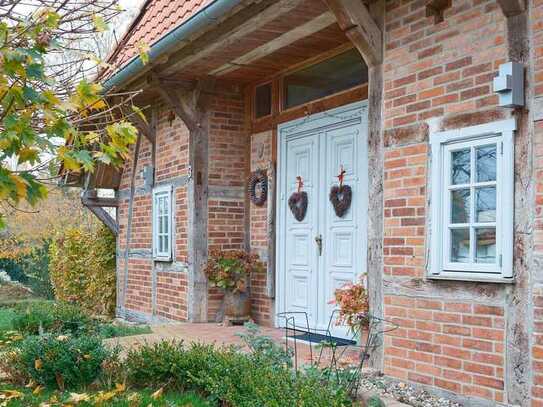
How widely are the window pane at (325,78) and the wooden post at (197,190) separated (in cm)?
118

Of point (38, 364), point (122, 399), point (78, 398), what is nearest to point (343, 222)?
point (122, 399)

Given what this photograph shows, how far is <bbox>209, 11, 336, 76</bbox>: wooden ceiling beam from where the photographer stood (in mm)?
6237

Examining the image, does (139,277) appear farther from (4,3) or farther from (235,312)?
(4,3)

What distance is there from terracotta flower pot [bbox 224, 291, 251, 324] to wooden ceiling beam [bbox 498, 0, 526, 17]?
16.1ft

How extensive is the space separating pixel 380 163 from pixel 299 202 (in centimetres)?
243

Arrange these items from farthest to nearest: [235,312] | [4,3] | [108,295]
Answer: [108,295]
[235,312]
[4,3]

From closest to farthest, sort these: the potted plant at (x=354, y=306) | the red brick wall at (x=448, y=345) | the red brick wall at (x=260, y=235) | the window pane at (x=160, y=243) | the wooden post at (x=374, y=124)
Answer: the red brick wall at (x=448, y=345) → the wooden post at (x=374, y=124) → the potted plant at (x=354, y=306) → the red brick wall at (x=260, y=235) → the window pane at (x=160, y=243)

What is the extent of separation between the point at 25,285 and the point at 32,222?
2290mm

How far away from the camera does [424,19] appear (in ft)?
16.5

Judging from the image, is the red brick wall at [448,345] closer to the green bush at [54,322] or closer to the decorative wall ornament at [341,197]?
the decorative wall ornament at [341,197]

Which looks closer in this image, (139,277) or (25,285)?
(139,277)

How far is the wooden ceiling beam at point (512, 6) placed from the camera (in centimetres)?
425

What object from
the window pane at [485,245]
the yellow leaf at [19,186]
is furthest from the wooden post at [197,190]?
the yellow leaf at [19,186]

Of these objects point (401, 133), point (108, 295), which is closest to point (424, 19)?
point (401, 133)
